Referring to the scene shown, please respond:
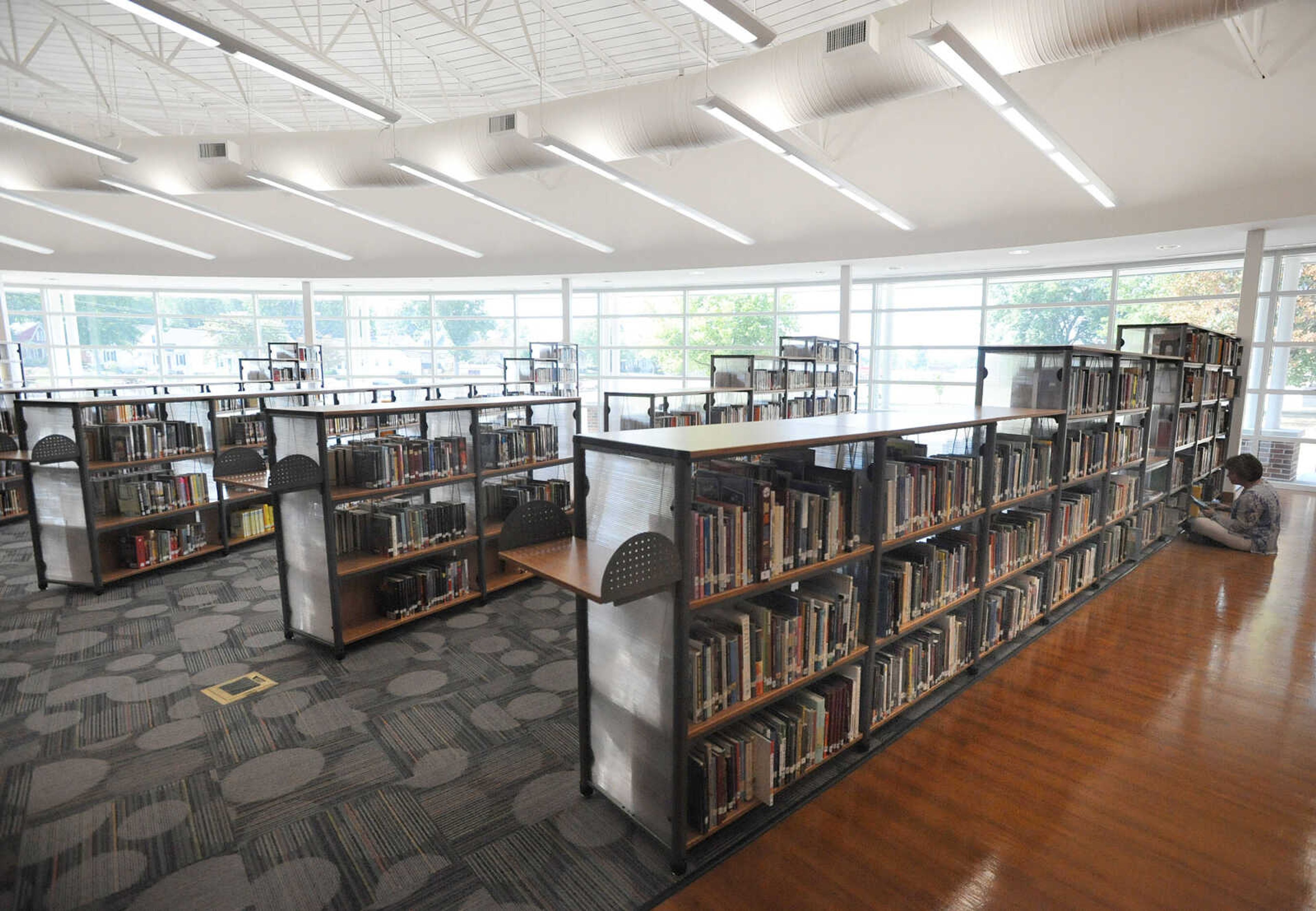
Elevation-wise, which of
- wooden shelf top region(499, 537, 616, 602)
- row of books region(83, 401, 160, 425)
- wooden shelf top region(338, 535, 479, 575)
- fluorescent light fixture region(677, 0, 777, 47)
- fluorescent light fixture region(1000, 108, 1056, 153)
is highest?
fluorescent light fixture region(677, 0, 777, 47)

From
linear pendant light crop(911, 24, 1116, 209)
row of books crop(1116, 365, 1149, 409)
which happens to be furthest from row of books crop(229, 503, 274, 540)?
row of books crop(1116, 365, 1149, 409)

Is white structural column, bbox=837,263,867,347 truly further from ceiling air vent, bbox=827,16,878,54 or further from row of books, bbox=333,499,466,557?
row of books, bbox=333,499,466,557

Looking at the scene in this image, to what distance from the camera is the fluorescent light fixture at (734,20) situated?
3.93 meters

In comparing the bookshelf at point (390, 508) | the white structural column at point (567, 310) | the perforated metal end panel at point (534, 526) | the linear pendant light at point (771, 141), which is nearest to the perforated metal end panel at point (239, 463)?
the bookshelf at point (390, 508)

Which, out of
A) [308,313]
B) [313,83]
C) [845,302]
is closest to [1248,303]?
[845,302]

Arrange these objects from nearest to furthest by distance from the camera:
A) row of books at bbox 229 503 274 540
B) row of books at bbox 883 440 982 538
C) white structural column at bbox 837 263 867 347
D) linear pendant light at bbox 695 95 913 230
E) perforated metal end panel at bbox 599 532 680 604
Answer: perforated metal end panel at bbox 599 532 680 604
row of books at bbox 883 440 982 538
linear pendant light at bbox 695 95 913 230
row of books at bbox 229 503 274 540
white structural column at bbox 837 263 867 347

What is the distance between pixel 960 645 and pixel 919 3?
4.71 meters

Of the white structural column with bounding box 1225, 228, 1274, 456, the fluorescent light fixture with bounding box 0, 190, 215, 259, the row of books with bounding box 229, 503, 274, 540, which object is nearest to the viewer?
the row of books with bounding box 229, 503, 274, 540

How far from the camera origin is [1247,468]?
6086 mm

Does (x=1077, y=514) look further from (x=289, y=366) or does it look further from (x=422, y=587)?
(x=289, y=366)

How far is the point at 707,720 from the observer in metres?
2.36

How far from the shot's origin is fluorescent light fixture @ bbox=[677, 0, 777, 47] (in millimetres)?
3934

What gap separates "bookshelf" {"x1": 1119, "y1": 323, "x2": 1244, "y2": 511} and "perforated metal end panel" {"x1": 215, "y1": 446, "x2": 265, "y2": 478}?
23.3 ft

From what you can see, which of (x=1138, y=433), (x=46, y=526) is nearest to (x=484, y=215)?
(x=46, y=526)
